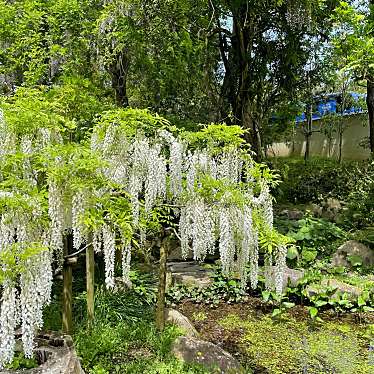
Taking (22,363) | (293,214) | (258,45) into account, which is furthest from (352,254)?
(22,363)

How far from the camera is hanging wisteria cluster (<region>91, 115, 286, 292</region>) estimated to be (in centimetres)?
406

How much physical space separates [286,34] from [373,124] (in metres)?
4.13

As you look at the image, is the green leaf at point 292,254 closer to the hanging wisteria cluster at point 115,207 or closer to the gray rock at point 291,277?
the gray rock at point 291,277

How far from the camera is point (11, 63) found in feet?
26.1

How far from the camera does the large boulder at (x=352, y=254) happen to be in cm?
793

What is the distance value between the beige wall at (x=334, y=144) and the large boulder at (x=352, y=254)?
361 inches

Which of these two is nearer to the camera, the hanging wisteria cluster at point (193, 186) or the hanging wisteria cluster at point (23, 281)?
the hanging wisteria cluster at point (23, 281)

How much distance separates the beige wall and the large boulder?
9.18 meters

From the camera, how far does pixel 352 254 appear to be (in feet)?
26.1

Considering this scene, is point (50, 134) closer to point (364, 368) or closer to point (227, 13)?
point (364, 368)

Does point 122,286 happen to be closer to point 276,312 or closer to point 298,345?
point 276,312

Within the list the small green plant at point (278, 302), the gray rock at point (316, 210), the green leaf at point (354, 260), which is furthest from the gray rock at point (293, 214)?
the small green plant at point (278, 302)

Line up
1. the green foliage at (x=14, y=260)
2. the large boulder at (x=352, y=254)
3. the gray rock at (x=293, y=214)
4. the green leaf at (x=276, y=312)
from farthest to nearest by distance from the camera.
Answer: the gray rock at (x=293, y=214), the large boulder at (x=352, y=254), the green leaf at (x=276, y=312), the green foliage at (x=14, y=260)

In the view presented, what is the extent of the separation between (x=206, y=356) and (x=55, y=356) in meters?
1.52
